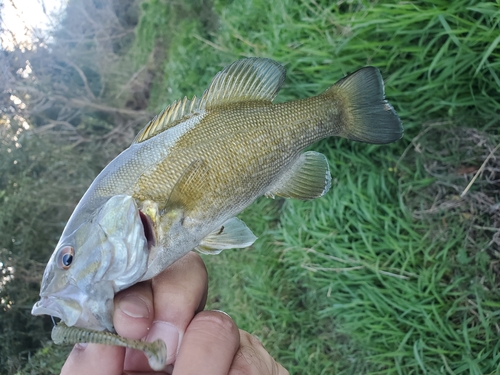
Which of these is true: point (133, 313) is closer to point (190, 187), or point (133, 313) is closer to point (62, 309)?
point (62, 309)

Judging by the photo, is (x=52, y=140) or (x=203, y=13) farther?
(x=52, y=140)

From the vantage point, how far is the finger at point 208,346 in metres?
1.10

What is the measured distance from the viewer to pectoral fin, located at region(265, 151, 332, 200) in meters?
1.62

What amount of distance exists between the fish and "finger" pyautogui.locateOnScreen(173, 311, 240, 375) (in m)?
0.22

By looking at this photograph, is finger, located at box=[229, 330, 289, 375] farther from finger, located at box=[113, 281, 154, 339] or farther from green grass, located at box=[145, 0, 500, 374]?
green grass, located at box=[145, 0, 500, 374]

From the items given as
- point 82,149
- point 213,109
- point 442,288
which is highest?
point 213,109

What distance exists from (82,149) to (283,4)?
421 centimetres

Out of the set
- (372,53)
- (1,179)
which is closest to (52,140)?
(1,179)

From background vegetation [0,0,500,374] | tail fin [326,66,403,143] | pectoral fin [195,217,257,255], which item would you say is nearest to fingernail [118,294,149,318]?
pectoral fin [195,217,257,255]

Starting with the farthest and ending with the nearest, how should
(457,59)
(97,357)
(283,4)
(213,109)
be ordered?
(283,4) < (457,59) < (213,109) < (97,357)

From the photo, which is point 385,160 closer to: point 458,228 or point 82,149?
point 458,228

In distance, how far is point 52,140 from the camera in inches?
222

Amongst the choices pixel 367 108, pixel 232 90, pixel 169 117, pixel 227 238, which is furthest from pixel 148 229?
pixel 367 108

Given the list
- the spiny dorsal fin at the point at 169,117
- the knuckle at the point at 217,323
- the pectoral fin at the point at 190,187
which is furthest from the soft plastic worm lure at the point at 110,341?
the spiny dorsal fin at the point at 169,117
